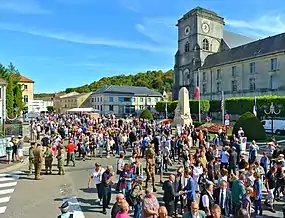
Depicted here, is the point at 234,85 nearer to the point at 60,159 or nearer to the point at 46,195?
the point at 60,159

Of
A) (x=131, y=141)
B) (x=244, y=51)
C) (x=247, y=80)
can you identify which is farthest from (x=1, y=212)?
(x=244, y=51)

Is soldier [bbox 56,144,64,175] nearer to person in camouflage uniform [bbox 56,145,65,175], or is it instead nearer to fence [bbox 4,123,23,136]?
person in camouflage uniform [bbox 56,145,65,175]

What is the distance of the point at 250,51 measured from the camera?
65.9 m

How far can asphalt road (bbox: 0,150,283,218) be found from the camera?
10391mm

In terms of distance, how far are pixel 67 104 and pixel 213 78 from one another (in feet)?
192

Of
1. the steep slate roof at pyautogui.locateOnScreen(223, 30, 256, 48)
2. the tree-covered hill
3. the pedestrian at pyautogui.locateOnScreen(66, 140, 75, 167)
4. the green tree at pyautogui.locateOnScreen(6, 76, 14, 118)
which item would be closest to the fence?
the pedestrian at pyautogui.locateOnScreen(66, 140, 75, 167)

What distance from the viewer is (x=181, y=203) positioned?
10.4 m

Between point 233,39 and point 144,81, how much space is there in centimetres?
4657

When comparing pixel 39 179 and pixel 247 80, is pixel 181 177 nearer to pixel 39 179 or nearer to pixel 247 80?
pixel 39 179

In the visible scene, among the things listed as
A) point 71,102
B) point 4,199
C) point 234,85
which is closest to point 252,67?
point 234,85

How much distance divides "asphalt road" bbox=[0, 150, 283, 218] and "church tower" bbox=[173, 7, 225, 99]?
214 ft

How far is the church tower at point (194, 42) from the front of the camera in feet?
256

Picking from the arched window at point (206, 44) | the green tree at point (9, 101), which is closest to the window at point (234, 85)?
the arched window at point (206, 44)

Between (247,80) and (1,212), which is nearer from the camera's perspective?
(1,212)
